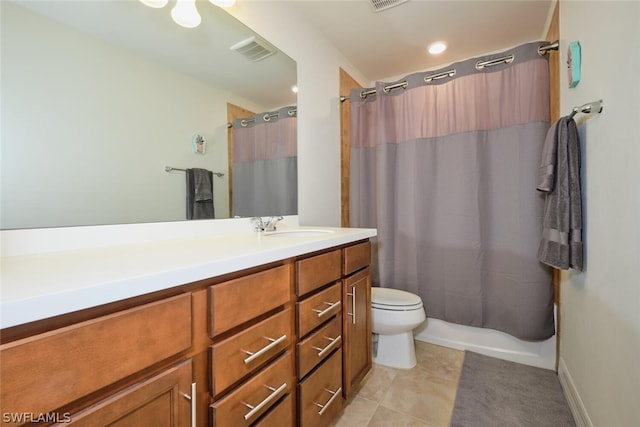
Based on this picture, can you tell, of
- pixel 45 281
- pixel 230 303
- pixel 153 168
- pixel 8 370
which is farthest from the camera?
pixel 153 168

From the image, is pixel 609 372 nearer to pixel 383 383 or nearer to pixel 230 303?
pixel 383 383

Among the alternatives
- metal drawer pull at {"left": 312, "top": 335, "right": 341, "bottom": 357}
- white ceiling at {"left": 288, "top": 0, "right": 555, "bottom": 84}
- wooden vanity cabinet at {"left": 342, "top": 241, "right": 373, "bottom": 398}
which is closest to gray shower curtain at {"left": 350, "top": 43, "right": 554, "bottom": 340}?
white ceiling at {"left": 288, "top": 0, "right": 555, "bottom": 84}

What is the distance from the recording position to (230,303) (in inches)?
27.2

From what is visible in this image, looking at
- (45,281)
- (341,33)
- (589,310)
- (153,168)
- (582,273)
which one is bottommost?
(589,310)

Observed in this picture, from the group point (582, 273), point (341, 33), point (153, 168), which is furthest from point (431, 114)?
point (153, 168)

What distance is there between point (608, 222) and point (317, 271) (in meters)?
1.07

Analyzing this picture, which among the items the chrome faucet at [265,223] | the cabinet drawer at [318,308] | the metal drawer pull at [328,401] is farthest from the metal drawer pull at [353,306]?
the chrome faucet at [265,223]

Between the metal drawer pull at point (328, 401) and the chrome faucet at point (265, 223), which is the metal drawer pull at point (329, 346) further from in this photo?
the chrome faucet at point (265, 223)

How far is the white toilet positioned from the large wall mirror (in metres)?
1.11

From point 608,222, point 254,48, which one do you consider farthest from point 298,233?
point 608,222

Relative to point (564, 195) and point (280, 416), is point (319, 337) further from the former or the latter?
point (564, 195)

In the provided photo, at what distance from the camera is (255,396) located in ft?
2.51

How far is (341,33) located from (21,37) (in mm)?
1791

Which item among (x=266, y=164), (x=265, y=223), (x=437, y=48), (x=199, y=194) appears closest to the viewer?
(x=199, y=194)
